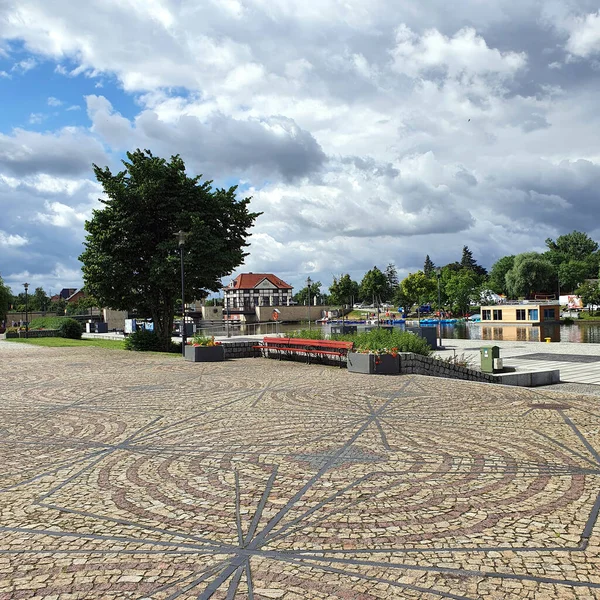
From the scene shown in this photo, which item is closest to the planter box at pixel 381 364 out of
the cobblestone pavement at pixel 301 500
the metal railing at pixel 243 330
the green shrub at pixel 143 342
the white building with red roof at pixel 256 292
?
the cobblestone pavement at pixel 301 500

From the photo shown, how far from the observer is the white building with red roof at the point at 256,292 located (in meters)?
125

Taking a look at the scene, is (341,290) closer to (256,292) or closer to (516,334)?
(256,292)

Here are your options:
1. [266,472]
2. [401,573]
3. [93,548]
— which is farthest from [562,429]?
[93,548]

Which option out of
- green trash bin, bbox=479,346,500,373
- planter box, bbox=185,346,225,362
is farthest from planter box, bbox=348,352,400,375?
planter box, bbox=185,346,225,362

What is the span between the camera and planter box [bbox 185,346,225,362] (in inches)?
806

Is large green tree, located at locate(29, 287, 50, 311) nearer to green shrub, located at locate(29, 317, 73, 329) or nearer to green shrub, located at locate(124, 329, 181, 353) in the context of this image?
green shrub, located at locate(29, 317, 73, 329)

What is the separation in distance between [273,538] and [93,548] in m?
1.49

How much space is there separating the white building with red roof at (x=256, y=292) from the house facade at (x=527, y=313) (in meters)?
55.6

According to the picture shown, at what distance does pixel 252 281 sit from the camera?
127000 millimetres

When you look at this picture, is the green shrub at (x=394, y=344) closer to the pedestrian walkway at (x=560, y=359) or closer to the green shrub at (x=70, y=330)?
the pedestrian walkway at (x=560, y=359)

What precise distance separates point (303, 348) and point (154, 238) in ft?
37.6

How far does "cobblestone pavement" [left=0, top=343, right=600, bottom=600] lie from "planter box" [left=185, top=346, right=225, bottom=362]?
9.43m

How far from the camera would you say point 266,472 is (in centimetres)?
636

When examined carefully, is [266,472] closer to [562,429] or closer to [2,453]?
[2,453]
